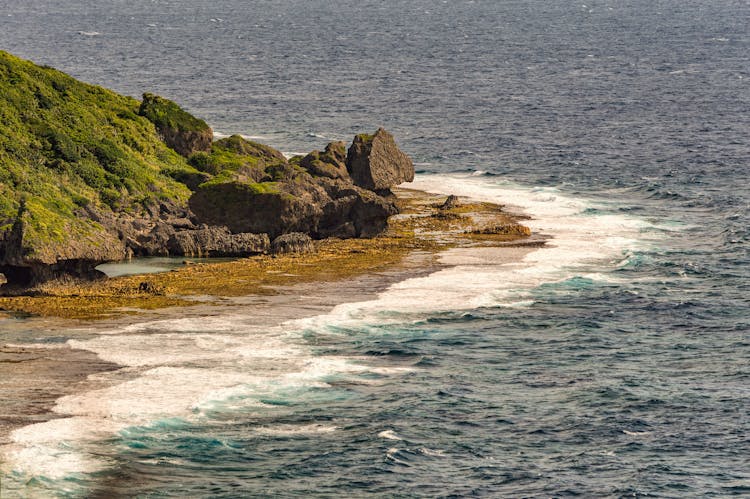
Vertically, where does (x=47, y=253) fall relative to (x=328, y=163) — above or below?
below

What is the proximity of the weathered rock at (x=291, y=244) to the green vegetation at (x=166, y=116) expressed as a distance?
1975 centimetres

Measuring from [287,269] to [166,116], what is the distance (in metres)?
26.7

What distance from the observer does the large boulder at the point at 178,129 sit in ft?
313

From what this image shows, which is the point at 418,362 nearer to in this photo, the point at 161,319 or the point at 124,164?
the point at 161,319

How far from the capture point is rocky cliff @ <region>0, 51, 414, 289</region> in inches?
2746

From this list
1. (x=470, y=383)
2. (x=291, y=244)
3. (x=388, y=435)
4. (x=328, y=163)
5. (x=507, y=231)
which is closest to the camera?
(x=388, y=435)

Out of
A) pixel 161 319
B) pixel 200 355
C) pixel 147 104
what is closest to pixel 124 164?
pixel 147 104

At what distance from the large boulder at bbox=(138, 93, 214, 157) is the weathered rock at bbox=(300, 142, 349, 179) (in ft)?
26.9

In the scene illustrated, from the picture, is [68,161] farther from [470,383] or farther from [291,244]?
[470,383]

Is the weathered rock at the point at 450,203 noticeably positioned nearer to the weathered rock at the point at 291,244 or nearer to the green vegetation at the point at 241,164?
the green vegetation at the point at 241,164

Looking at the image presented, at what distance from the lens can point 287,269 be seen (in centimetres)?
7544

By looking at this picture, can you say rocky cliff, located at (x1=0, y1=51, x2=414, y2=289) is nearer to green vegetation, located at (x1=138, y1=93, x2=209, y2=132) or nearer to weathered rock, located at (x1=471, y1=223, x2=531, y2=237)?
green vegetation, located at (x1=138, y1=93, x2=209, y2=132)

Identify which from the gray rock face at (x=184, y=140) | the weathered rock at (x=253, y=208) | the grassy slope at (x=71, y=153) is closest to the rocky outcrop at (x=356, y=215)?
the weathered rock at (x=253, y=208)

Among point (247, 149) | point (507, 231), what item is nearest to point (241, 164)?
point (247, 149)
